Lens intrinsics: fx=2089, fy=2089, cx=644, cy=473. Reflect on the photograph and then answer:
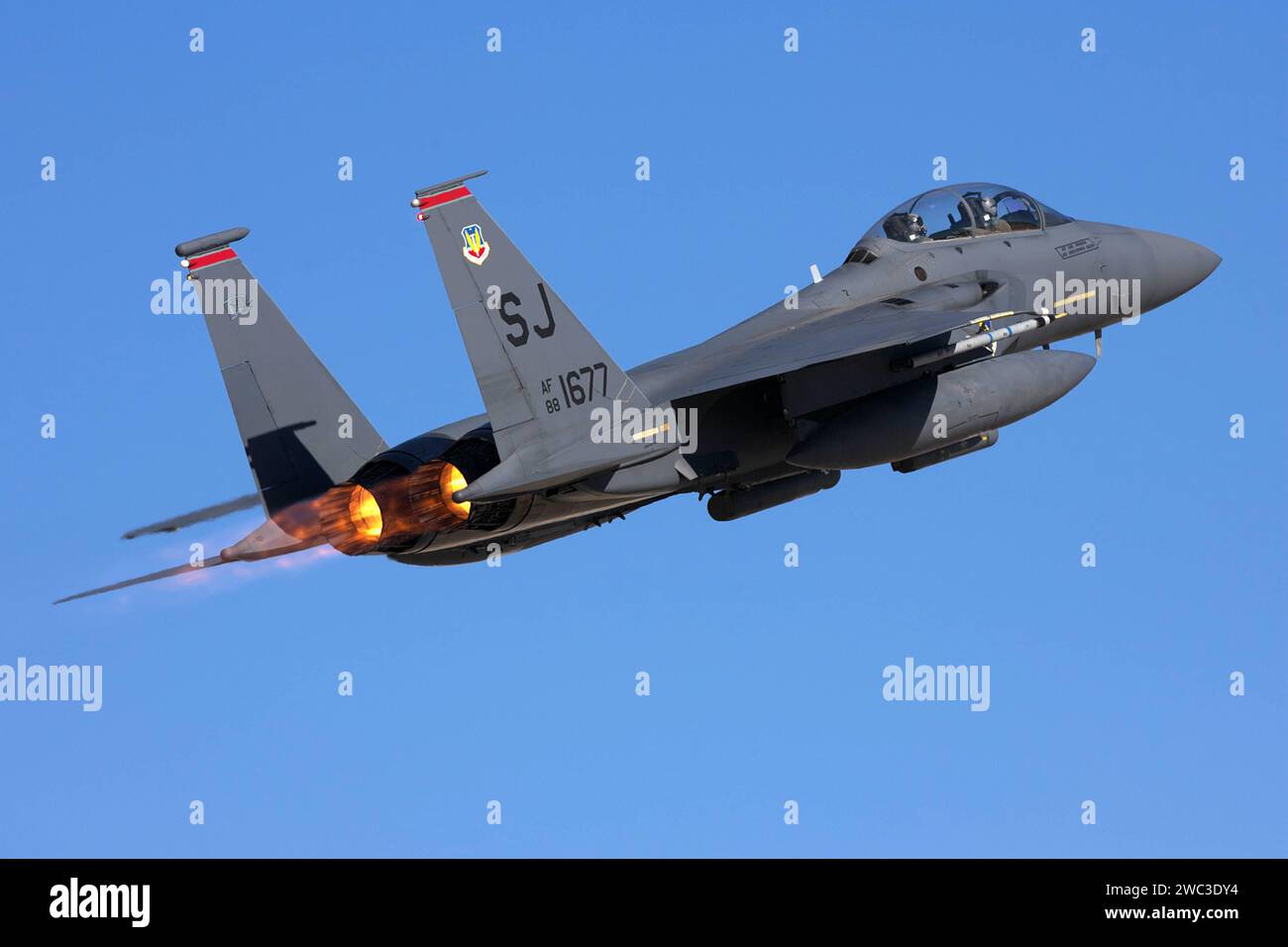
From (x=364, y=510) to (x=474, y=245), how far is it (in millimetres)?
2726

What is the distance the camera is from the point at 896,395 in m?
20.4

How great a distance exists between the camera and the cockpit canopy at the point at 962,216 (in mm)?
22844

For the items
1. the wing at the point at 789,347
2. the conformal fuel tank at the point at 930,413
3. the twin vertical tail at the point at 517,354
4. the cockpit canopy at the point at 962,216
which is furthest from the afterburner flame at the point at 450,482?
the cockpit canopy at the point at 962,216

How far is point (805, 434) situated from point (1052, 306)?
13.1 feet

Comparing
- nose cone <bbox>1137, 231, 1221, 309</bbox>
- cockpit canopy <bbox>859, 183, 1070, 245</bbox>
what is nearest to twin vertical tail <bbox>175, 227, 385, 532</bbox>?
cockpit canopy <bbox>859, 183, 1070, 245</bbox>

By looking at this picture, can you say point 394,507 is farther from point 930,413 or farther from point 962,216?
point 962,216

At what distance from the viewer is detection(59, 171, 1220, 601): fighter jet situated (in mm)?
18016

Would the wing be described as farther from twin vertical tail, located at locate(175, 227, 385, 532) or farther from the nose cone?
the nose cone

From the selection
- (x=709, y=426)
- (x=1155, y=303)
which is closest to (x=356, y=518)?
(x=709, y=426)

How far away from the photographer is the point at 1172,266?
24328 mm

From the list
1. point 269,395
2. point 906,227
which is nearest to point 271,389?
point 269,395

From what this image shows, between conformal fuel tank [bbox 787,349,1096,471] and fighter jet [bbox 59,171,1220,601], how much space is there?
0.07 ft
